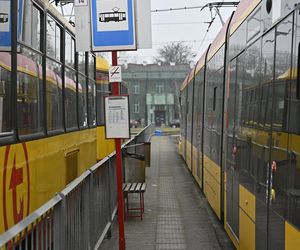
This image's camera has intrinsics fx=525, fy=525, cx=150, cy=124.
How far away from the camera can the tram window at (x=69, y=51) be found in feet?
24.2

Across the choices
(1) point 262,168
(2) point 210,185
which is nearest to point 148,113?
(2) point 210,185

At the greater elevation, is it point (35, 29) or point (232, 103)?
point (35, 29)

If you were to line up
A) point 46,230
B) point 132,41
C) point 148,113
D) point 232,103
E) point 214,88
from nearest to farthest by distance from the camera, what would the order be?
point 46,230
point 132,41
point 232,103
point 214,88
point 148,113

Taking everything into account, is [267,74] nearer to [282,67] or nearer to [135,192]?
[282,67]

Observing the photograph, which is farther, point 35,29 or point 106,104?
point 106,104

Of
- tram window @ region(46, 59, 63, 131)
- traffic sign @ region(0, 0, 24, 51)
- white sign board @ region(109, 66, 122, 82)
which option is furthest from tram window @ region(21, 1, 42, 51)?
white sign board @ region(109, 66, 122, 82)

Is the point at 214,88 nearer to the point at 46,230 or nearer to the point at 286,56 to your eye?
the point at 286,56

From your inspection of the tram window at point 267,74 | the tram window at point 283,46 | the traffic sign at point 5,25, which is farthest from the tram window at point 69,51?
the tram window at point 283,46

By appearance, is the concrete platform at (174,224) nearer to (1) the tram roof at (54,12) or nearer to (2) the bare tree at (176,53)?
(1) the tram roof at (54,12)

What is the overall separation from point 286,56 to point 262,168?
46.9 inches

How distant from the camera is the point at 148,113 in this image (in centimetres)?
8031

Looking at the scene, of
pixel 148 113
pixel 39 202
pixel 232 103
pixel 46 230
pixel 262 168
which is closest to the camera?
pixel 46 230

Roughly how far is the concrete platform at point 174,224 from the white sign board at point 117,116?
203 centimetres

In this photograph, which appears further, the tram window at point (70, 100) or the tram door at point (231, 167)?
the tram window at point (70, 100)
